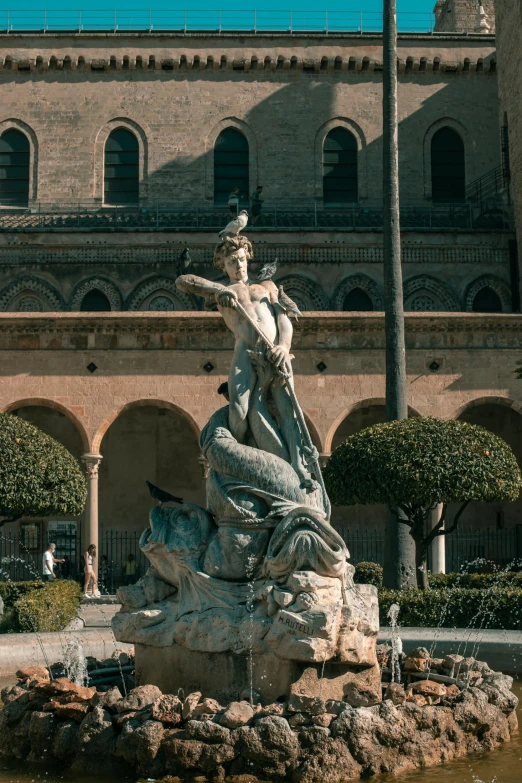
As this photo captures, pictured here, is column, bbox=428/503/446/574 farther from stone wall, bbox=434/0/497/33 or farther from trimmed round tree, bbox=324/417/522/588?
stone wall, bbox=434/0/497/33

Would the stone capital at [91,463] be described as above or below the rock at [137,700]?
above

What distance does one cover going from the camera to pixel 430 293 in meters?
31.3

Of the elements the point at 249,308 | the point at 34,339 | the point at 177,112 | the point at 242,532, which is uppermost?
the point at 177,112

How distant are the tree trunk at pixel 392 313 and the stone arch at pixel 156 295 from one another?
1076cm

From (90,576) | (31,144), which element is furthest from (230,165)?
(90,576)

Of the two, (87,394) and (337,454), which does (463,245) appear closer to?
(87,394)

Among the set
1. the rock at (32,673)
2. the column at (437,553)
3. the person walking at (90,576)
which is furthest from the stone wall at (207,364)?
the rock at (32,673)

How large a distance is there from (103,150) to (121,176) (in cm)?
98

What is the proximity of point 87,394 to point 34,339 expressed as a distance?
1.53 meters

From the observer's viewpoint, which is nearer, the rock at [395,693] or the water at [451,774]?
the water at [451,774]

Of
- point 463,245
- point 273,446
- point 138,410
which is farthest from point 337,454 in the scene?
point 463,245

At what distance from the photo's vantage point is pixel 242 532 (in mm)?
8578

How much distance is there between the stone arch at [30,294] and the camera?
31016 millimetres

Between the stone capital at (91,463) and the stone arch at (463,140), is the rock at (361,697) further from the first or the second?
the stone arch at (463,140)
